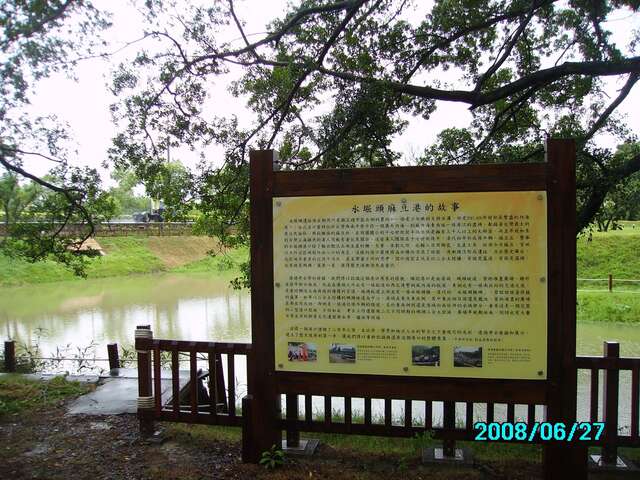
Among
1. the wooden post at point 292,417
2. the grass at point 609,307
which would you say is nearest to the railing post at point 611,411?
the wooden post at point 292,417

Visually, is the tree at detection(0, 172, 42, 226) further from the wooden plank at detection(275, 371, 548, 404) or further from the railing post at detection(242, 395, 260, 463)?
the wooden plank at detection(275, 371, 548, 404)

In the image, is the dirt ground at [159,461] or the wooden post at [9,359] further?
the wooden post at [9,359]

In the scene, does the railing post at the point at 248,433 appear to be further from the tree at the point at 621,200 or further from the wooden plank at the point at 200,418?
the tree at the point at 621,200

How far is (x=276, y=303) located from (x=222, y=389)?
2.72 meters

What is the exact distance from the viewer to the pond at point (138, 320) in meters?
10.3

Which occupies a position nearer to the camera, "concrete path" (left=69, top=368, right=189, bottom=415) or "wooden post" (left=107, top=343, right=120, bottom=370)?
"concrete path" (left=69, top=368, right=189, bottom=415)

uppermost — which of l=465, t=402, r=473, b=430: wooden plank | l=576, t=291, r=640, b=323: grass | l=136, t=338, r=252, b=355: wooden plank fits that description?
l=136, t=338, r=252, b=355: wooden plank

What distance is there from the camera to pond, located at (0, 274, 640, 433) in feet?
33.8

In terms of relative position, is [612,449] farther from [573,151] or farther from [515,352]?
[573,151]

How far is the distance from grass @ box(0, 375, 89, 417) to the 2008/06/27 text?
14.2 ft

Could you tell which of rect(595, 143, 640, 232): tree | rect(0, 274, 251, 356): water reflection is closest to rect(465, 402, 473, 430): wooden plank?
rect(595, 143, 640, 232): tree

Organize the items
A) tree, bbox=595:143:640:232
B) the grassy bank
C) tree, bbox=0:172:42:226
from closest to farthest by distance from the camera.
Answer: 1. tree, bbox=595:143:640:232
2. tree, bbox=0:172:42:226
3. the grassy bank

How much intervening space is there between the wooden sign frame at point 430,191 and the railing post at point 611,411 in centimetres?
70

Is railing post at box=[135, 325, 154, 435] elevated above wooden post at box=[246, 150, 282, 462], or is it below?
below
